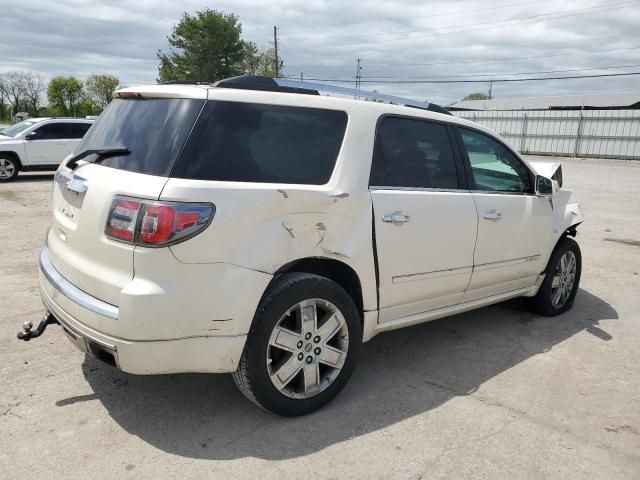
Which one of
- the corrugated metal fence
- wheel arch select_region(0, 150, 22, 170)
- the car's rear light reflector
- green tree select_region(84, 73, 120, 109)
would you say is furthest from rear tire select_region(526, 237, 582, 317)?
green tree select_region(84, 73, 120, 109)

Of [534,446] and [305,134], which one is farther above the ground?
[305,134]

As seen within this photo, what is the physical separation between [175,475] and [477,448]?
5.13ft

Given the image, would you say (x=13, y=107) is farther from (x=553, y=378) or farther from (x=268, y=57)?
(x=553, y=378)

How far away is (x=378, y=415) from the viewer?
3.12 metres

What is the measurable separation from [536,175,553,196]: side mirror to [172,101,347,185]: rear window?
83.5 inches

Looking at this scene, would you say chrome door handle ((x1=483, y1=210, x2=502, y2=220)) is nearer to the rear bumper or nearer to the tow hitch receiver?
the rear bumper

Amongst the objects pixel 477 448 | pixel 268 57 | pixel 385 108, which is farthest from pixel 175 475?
pixel 268 57

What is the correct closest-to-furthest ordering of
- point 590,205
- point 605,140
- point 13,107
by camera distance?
point 590,205, point 605,140, point 13,107

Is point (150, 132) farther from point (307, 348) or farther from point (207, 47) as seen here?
point (207, 47)

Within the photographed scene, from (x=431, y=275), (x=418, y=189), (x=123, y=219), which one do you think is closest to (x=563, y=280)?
(x=431, y=275)

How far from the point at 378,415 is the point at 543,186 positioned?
2.58 metres

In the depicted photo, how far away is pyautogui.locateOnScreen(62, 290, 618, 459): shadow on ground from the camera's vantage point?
9.26ft

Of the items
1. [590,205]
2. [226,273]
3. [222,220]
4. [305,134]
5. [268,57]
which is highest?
[268,57]

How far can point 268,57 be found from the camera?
2349 inches
